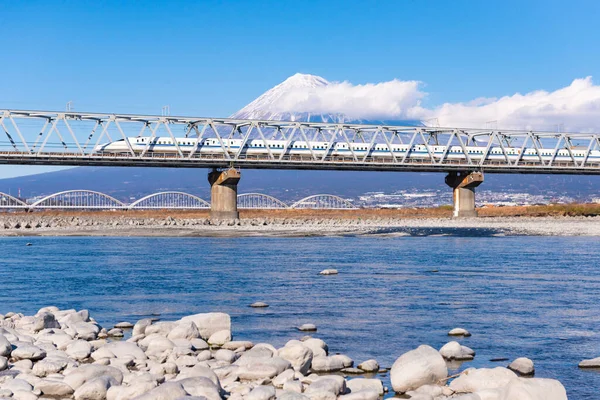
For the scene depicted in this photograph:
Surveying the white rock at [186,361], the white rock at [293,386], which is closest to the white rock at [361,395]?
the white rock at [293,386]

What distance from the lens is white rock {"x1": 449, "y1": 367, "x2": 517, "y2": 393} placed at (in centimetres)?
1311

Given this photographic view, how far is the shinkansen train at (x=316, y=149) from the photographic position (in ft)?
308

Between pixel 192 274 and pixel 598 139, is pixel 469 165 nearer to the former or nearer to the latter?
pixel 598 139

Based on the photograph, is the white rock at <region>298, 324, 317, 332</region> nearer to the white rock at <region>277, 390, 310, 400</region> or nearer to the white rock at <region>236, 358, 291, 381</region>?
the white rock at <region>236, 358, 291, 381</region>

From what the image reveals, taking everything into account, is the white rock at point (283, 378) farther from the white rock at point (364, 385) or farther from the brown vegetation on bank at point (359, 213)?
the brown vegetation on bank at point (359, 213)

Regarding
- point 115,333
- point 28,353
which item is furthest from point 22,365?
point 115,333

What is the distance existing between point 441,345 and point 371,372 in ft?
9.07

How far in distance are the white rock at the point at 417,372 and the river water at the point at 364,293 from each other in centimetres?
102

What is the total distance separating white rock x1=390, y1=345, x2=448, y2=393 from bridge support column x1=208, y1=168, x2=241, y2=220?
74.4 m

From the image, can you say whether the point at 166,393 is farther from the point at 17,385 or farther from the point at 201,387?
the point at 17,385

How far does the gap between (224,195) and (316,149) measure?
1793cm

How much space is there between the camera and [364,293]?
1030 inches

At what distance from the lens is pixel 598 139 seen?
121625mm

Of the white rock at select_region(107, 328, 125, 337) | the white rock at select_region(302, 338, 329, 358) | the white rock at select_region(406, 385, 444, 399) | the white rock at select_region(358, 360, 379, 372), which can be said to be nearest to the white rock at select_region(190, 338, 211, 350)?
the white rock at select_region(302, 338, 329, 358)
